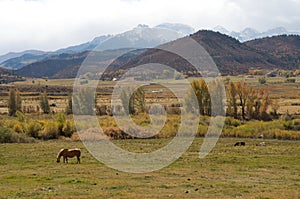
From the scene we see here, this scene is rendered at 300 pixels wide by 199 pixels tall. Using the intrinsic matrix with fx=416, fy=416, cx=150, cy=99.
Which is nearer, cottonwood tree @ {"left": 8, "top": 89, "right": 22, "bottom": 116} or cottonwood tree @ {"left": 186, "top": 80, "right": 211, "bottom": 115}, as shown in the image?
cottonwood tree @ {"left": 186, "top": 80, "right": 211, "bottom": 115}

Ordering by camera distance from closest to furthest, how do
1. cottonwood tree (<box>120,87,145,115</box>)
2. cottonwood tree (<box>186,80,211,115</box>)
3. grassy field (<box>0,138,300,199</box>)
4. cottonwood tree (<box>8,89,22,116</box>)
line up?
grassy field (<box>0,138,300,199</box>) < cottonwood tree (<box>186,80,211,115</box>) < cottonwood tree (<box>120,87,145,115</box>) < cottonwood tree (<box>8,89,22,116</box>)

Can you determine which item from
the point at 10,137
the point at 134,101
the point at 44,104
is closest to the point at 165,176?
the point at 10,137

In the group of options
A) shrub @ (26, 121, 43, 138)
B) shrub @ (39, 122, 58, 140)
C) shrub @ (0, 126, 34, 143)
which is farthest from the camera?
shrub @ (26, 121, 43, 138)

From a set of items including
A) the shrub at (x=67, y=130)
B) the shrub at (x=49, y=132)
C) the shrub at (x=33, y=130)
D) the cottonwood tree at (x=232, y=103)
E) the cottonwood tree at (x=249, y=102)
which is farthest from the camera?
the cottonwood tree at (x=249, y=102)

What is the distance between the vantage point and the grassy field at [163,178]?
16.0m

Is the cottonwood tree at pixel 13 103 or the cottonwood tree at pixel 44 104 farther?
the cottonwood tree at pixel 44 104

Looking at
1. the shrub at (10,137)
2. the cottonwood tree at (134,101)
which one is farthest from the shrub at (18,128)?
the cottonwood tree at (134,101)

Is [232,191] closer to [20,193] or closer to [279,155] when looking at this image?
[20,193]

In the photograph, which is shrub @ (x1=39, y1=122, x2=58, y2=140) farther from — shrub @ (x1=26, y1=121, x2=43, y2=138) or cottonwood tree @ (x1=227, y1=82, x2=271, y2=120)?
cottonwood tree @ (x1=227, y1=82, x2=271, y2=120)

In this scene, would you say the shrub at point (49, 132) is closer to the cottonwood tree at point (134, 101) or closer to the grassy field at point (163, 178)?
the grassy field at point (163, 178)

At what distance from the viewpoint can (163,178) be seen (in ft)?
66.9

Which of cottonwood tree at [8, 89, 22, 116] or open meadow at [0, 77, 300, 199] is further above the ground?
cottonwood tree at [8, 89, 22, 116]

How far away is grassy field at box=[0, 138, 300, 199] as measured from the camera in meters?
16.0

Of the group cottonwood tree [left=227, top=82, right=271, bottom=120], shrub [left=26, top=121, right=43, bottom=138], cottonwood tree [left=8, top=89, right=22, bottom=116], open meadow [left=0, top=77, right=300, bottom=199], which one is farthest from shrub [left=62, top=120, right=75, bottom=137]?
cottonwood tree [left=8, top=89, right=22, bottom=116]
